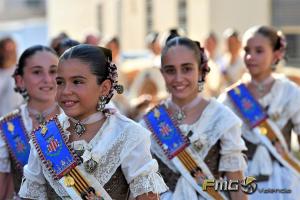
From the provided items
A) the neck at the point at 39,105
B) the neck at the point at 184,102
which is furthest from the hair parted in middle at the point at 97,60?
the neck at the point at 39,105

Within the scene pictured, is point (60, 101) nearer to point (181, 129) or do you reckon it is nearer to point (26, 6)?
point (181, 129)

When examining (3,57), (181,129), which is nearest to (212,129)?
(181,129)

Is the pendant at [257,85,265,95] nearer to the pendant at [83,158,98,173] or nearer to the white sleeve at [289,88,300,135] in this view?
the white sleeve at [289,88,300,135]

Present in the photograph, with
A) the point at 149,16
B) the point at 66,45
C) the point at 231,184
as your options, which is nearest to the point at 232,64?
the point at 66,45

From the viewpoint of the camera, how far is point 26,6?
123 ft

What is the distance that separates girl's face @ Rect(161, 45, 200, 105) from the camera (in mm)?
5711

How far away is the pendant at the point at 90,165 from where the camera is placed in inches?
177

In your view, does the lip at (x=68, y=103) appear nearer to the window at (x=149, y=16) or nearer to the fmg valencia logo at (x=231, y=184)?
the fmg valencia logo at (x=231, y=184)

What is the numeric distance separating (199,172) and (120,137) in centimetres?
124

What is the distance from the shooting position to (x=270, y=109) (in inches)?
263

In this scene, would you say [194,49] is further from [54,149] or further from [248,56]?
[54,149]

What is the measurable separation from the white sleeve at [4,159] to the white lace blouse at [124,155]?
107 centimetres

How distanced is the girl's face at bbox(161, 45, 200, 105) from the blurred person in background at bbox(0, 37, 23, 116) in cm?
278

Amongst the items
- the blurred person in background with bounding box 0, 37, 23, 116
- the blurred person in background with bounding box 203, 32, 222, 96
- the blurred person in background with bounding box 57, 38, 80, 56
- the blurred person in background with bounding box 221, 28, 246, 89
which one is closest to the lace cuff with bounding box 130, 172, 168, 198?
the blurred person in background with bounding box 57, 38, 80, 56
